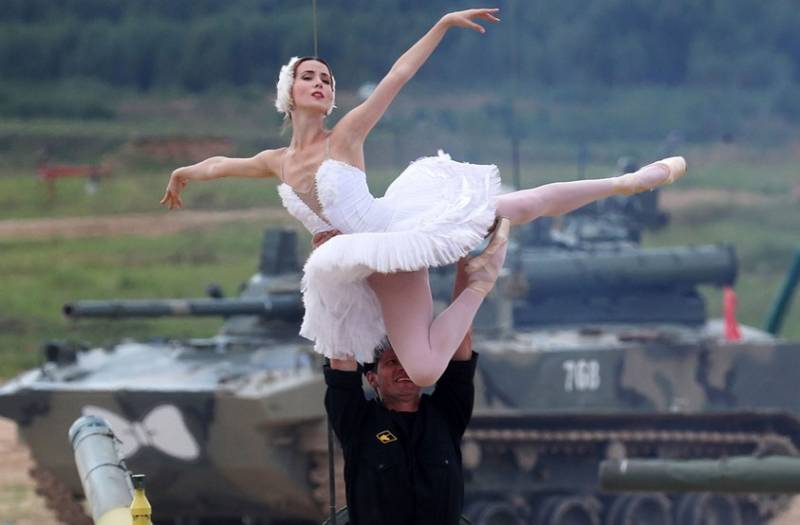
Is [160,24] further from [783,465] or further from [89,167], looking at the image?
[783,465]

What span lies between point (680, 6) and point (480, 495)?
74.0 ft

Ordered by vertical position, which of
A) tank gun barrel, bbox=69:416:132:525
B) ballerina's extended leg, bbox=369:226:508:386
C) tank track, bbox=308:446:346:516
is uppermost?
ballerina's extended leg, bbox=369:226:508:386

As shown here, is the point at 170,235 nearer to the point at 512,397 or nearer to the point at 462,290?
the point at 512,397

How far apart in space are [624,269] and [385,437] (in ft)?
36.2

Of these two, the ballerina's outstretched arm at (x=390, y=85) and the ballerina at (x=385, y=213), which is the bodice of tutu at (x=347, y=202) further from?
the ballerina's outstretched arm at (x=390, y=85)

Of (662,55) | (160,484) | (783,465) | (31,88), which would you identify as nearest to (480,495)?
(160,484)

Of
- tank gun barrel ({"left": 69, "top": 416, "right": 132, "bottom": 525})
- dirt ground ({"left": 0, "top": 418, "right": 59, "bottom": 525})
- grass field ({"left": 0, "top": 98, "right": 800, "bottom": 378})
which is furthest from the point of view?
grass field ({"left": 0, "top": 98, "right": 800, "bottom": 378})

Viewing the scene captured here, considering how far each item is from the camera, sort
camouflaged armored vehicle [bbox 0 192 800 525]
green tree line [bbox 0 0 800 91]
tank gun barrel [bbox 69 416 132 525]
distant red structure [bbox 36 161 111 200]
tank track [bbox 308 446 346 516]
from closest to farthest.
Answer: tank gun barrel [bbox 69 416 132 525]
camouflaged armored vehicle [bbox 0 192 800 525]
tank track [bbox 308 446 346 516]
green tree line [bbox 0 0 800 91]
distant red structure [bbox 36 161 111 200]

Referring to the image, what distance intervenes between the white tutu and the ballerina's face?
0.20 meters

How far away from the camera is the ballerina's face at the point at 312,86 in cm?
569

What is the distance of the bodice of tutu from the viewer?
5523 mm

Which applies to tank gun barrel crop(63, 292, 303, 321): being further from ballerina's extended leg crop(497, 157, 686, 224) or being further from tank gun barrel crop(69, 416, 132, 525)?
ballerina's extended leg crop(497, 157, 686, 224)

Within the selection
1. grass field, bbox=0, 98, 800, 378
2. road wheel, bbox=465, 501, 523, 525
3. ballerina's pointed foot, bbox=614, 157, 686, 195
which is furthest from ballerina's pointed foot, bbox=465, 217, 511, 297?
grass field, bbox=0, 98, 800, 378

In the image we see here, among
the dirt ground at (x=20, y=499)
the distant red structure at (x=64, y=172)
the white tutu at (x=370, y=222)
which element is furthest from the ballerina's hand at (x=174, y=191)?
the distant red structure at (x=64, y=172)
